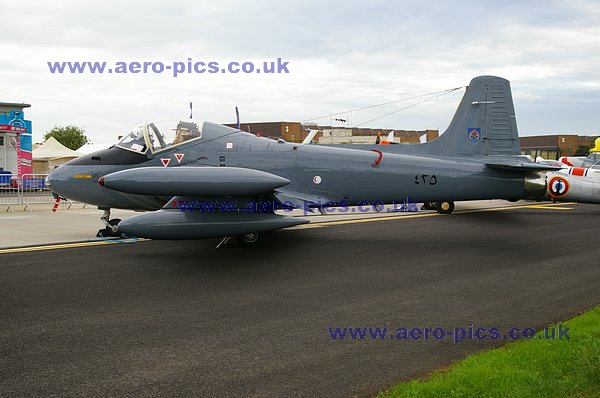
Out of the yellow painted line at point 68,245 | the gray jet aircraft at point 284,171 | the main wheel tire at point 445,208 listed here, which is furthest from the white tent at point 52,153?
the gray jet aircraft at point 284,171

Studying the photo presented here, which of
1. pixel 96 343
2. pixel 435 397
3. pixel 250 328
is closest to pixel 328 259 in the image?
pixel 250 328

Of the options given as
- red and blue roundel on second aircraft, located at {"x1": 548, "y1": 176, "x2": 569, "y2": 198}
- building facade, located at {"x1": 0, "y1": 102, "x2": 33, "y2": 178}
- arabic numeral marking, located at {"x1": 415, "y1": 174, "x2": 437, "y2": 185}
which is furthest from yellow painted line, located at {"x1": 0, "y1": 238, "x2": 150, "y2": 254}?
building facade, located at {"x1": 0, "y1": 102, "x2": 33, "y2": 178}

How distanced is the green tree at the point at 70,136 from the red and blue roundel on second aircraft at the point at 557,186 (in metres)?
84.2

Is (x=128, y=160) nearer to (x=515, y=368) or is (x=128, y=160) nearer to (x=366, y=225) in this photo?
(x=366, y=225)

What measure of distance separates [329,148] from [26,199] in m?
13.8

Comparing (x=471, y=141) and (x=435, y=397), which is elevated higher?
(x=471, y=141)

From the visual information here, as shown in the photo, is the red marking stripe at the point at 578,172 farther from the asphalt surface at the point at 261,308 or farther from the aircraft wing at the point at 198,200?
the aircraft wing at the point at 198,200

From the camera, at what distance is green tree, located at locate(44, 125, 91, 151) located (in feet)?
297

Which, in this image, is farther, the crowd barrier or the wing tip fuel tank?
the crowd barrier

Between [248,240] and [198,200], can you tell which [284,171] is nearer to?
[248,240]

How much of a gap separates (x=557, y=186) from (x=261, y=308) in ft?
49.0

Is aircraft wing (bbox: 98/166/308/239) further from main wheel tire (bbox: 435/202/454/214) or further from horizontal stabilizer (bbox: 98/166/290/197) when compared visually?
main wheel tire (bbox: 435/202/454/214)

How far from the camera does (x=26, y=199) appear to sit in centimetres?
1981

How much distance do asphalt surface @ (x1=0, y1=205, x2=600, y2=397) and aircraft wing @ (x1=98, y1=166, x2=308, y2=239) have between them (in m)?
0.57
